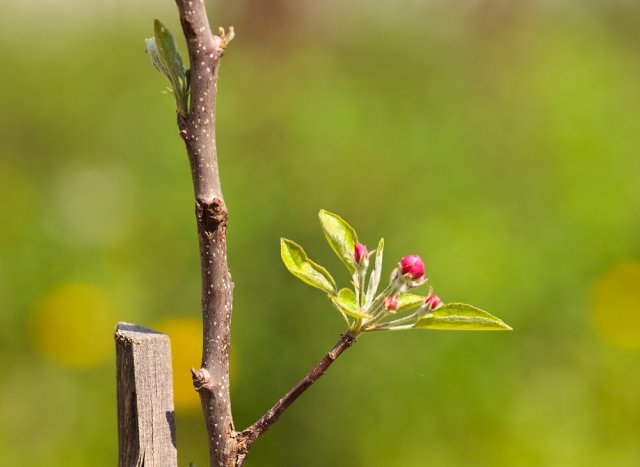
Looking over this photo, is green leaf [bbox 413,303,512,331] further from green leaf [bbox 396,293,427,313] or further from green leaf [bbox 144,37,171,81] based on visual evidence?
green leaf [bbox 144,37,171,81]

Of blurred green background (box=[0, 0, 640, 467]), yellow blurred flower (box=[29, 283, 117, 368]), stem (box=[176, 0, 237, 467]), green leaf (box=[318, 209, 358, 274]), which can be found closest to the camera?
stem (box=[176, 0, 237, 467])

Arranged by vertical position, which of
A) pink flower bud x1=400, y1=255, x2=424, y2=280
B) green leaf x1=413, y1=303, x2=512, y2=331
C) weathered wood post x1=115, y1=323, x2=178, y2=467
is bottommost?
weathered wood post x1=115, y1=323, x2=178, y2=467

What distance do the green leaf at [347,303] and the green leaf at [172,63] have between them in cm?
22

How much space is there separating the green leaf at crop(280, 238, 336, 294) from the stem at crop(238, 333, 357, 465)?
0.19 ft

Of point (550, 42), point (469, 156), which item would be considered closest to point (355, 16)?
point (550, 42)

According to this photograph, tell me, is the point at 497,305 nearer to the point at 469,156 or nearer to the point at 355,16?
the point at 469,156

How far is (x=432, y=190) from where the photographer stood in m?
2.72

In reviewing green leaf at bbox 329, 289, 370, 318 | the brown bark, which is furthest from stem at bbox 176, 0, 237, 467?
green leaf at bbox 329, 289, 370, 318

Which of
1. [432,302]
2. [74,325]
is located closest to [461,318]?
[432,302]

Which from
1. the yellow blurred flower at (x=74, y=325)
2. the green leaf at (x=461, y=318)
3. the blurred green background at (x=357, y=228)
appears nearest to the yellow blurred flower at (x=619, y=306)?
the blurred green background at (x=357, y=228)

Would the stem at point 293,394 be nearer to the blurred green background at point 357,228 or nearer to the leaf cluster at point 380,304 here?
the leaf cluster at point 380,304

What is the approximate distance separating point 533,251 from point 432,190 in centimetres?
37

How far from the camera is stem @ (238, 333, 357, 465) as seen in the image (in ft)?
2.55

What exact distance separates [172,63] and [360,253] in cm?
25
